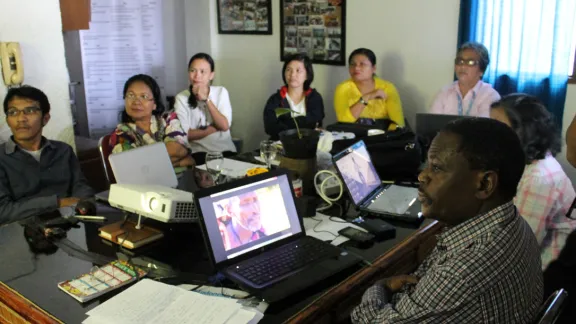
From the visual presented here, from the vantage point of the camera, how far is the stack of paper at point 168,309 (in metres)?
1.25

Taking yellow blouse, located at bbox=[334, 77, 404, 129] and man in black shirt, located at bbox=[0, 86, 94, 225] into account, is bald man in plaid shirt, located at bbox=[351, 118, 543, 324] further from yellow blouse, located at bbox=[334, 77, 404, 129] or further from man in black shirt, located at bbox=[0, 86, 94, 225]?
yellow blouse, located at bbox=[334, 77, 404, 129]

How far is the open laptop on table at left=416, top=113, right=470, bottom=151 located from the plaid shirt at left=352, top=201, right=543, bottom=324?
155cm

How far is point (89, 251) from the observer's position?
168 centimetres

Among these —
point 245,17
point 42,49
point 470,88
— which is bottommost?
point 470,88

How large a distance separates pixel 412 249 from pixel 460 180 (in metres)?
0.63

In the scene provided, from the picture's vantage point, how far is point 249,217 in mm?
1611

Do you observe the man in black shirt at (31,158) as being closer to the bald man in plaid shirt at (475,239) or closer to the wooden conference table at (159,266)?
the wooden conference table at (159,266)

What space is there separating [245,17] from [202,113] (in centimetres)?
140

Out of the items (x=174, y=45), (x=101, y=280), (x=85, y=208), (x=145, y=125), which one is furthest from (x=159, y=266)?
(x=174, y=45)

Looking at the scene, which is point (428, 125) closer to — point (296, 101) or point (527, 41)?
point (527, 41)

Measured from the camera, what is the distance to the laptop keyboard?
4.85 ft

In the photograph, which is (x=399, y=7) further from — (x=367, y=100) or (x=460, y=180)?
(x=460, y=180)

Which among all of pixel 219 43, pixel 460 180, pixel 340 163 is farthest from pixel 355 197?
pixel 219 43

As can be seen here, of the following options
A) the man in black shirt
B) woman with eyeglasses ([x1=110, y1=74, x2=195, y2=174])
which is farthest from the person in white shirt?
the man in black shirt
